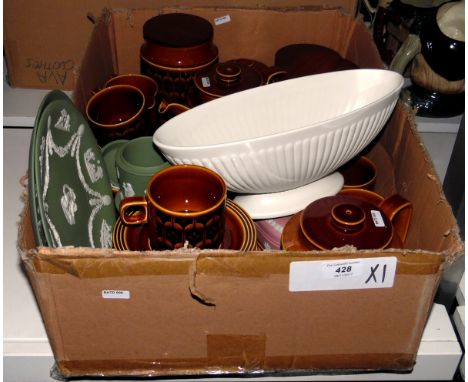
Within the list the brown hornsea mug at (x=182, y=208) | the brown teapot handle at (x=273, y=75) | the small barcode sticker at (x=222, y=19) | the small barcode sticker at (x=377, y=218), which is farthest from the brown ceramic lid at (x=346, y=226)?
the small barcode sticker at (x=222, y=19)

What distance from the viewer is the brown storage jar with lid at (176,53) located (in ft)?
3.22

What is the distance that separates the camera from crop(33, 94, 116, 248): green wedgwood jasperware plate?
622mm

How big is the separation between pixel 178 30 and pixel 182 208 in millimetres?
413

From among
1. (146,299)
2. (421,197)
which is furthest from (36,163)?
(421,197)

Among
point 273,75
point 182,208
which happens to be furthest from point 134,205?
point 273,75

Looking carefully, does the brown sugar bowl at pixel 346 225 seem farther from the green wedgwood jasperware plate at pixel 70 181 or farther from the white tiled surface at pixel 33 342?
the green wedgwood jasperware plate at pixel 70 181

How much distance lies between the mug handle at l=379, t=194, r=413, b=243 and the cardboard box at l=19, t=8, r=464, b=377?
0.01m

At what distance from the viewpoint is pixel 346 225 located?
67 centimetres

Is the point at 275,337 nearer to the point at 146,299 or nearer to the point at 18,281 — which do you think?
the point at 146,299

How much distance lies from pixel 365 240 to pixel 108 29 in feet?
2.20

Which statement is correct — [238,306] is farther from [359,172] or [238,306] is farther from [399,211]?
[359,172]

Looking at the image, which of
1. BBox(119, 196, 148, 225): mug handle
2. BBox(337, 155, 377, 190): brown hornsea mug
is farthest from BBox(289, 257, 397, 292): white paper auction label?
BBox(337, 155, 377, 190): brown hornsea mug

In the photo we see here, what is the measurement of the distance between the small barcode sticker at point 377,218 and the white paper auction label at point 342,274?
0.11 meters

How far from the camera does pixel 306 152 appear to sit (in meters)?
0.68
